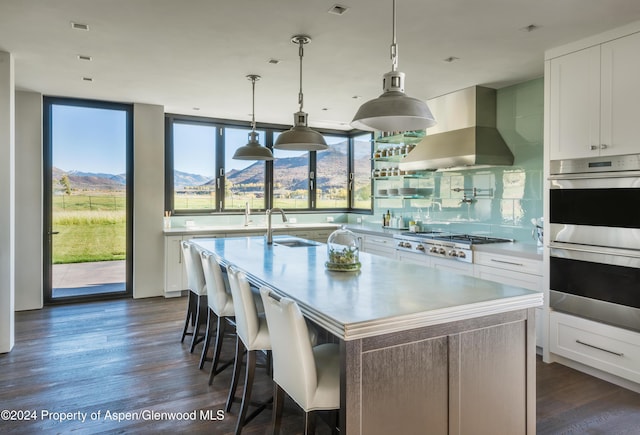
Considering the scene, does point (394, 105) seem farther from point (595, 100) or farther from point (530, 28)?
point (595, 100)

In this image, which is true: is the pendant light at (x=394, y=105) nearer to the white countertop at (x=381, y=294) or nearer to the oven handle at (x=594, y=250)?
the white countertop at (x=381, y=294)

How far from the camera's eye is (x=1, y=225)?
376cm

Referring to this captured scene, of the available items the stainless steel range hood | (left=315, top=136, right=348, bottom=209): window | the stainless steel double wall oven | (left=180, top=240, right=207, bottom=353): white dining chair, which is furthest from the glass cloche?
(left=315, top=136, right=348, bottom=209): window

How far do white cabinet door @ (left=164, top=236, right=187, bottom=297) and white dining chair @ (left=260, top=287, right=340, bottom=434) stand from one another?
13.4ft

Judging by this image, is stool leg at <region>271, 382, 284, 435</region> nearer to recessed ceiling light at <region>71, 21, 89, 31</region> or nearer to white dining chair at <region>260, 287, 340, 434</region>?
white dining chair at <region>260, 287, 340, 434</region>

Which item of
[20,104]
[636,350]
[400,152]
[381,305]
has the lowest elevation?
[636,350]

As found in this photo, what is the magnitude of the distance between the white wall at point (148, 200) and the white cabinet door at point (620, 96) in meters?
5.15

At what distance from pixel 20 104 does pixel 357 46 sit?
425 centimetres

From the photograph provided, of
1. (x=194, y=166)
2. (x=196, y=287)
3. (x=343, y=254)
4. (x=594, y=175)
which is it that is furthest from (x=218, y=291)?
(x=194, y=166)

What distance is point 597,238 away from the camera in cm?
321

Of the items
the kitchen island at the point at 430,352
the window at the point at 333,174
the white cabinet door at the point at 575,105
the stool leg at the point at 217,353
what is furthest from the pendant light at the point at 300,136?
the window at the point at 333,174

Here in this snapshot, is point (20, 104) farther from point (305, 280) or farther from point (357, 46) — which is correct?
point (305, 280)

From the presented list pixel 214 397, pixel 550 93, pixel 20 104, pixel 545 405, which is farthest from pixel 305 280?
pixel 20 104

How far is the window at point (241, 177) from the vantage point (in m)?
6.70
